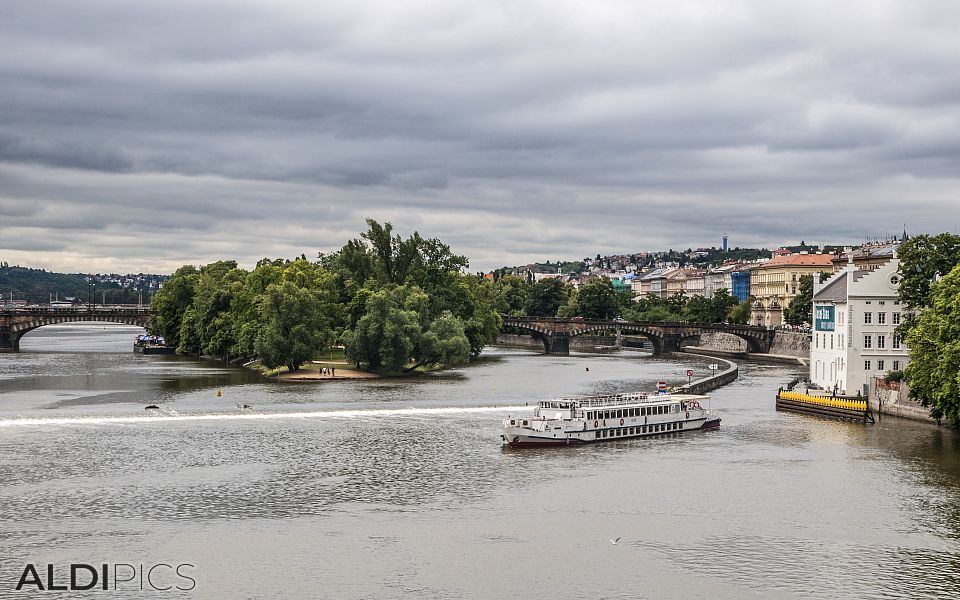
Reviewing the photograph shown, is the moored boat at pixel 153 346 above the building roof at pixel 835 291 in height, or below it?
below

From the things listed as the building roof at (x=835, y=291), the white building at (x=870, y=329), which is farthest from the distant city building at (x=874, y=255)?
the white building at (x=870, y=329)

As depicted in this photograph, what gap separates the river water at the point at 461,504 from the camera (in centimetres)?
4062

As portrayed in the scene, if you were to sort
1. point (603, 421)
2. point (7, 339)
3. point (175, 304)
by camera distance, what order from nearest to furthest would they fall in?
point (603, 421), point (175, 304), point (7, 339)

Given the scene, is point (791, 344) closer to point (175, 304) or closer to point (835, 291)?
point (835, 291)

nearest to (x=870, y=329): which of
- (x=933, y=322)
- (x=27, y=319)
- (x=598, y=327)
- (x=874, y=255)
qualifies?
(x=933, y=322)

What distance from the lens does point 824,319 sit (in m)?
96.3

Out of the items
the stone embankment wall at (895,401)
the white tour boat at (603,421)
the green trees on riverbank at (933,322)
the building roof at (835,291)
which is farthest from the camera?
the building roof at (835,291)

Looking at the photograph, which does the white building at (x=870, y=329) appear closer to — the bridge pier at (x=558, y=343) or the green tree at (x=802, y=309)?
the green tree at (x=802, y=309)

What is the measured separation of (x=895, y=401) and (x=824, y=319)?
14.2 meters

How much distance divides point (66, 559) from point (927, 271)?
6524 cm

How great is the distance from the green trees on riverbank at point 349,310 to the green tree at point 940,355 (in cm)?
5777

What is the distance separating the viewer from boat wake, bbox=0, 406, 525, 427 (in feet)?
250

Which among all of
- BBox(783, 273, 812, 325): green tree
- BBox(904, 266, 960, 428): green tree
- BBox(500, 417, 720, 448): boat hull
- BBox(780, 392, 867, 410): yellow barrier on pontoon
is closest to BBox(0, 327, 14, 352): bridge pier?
BBox(783, 273, 812, 325): green tree

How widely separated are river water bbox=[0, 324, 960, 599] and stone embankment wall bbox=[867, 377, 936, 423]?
173cm
